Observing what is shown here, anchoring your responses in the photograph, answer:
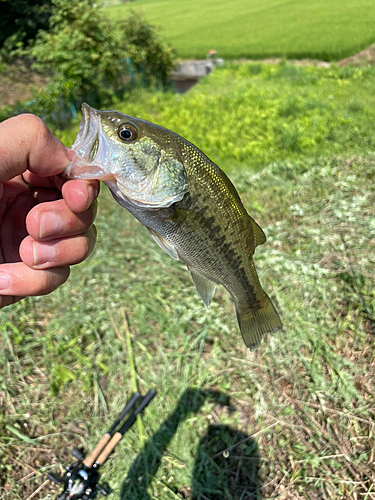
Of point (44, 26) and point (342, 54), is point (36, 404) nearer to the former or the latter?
point (44, 26)

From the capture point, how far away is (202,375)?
9.18 feet

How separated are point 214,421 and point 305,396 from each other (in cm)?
78

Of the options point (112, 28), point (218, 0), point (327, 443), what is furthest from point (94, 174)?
→ point (218, 0)

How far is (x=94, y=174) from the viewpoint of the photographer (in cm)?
127

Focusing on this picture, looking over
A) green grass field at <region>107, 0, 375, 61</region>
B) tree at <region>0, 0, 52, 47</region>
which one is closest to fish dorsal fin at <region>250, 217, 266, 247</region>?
green grass field at <region>107, 0, 375, 61</region>

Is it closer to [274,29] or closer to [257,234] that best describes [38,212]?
[257,234]

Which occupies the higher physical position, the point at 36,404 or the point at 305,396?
the point at 36,404

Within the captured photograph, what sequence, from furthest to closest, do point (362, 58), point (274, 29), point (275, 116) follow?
point (274, 29)
point (362, 58)
point (275, 116)

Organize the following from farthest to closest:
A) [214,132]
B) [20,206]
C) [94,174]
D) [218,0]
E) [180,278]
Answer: [218,0]
[214,132]
[180,278]
[20,206]
[94,174]

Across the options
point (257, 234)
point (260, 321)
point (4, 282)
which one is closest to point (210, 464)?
point (260, 321)

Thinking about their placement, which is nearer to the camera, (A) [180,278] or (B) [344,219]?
(A) [180,278]

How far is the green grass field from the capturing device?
1562 centimetres

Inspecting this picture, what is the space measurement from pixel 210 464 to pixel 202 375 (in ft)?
2.13

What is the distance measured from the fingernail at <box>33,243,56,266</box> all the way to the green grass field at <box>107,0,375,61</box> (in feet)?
51.3
